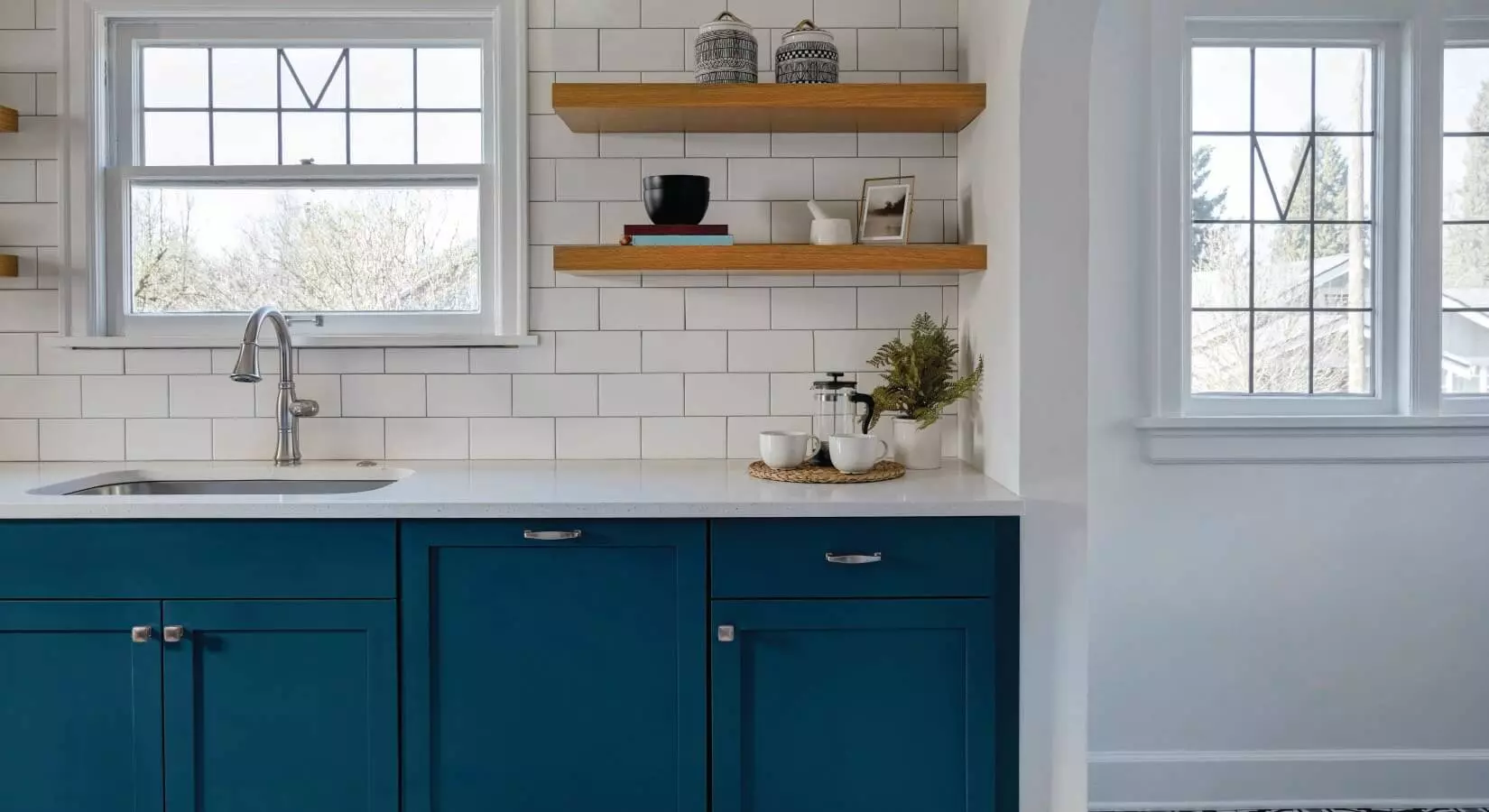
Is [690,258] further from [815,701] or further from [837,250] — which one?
[815,701]

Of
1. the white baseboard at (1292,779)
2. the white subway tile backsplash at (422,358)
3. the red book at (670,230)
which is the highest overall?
the red book at (670,230)

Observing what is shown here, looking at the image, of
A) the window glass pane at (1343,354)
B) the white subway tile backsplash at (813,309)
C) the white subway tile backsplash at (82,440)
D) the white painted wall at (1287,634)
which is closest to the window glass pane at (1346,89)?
the window glass pane at (1343,354)

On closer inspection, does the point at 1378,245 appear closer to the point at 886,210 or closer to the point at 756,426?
the point at 886,210

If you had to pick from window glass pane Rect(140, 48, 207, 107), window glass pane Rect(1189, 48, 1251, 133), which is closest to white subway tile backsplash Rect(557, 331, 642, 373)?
window glass pane Rect(140, 48, 207, 107)

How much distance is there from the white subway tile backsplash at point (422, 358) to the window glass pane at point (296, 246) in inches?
4.6

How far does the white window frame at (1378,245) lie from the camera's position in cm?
265

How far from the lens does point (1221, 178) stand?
8.96 ft

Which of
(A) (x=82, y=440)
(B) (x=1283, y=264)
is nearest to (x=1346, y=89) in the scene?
(B) (x=1283, y=264)

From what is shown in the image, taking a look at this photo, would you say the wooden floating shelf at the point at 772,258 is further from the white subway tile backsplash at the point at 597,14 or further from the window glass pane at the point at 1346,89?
the window glass pane at the point at 1346,89

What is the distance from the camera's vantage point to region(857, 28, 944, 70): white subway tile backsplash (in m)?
2.64

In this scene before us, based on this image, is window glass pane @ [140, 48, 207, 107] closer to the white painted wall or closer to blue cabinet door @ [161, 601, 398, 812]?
blue cabinet door @ [161, 601, 398, 812]

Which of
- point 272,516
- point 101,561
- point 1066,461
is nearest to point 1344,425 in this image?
point 1066,461

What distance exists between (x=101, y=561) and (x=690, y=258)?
1.36 metres

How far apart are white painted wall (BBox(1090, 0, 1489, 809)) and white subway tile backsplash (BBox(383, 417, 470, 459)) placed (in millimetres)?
1728
